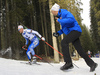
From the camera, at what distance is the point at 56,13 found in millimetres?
3775

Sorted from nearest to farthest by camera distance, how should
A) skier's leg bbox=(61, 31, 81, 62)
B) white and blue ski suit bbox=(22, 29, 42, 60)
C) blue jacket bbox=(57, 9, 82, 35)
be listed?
blue jacket bbox=(57, 9, 82, 35) → skier's leg bbox=(61, 31, 81, 62) → white and blue ski suit bbox=(22, 29, 42, 60)

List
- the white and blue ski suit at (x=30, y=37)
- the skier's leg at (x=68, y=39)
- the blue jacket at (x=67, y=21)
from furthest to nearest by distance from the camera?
the white and blue ski suit at (x=30, y=37)
the skier's leg at (x=68, y=39)
the blue jacket at (x=67, y=21)

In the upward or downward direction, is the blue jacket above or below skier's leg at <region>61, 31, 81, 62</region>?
above

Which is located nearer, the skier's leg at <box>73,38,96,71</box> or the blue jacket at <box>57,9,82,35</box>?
the blue jacket at <box>57,9,82,35</box>

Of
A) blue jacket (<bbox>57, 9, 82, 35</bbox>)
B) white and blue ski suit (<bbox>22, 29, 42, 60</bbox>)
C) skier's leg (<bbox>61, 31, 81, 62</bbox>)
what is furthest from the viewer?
white and blue ski suit (<bbox>22, 29, 42, 60</bbox>)

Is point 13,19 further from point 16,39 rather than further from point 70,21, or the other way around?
point 70,21

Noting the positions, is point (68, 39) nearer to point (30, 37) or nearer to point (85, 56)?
point (85, 56)

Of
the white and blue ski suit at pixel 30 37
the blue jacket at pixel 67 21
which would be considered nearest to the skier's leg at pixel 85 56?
the blue jacket at pixel 67 21

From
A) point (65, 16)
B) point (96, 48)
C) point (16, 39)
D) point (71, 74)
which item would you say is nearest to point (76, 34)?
point (65, 16)

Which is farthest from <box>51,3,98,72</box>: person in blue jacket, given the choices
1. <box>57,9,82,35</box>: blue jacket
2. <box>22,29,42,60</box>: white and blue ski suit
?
<box>22,29,42,60</box>: white and blue ski suit

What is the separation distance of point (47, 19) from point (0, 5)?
6961mm

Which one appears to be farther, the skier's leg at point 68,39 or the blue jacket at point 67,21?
the skier's leg at point 68,39

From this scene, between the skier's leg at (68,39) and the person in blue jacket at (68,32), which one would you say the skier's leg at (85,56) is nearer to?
the person in blue jacket at (68,32)

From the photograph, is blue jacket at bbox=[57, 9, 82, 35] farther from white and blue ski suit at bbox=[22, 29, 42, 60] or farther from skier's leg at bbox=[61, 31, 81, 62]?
white and blue ski suit at bbox=[22, 29, 42, 60]
